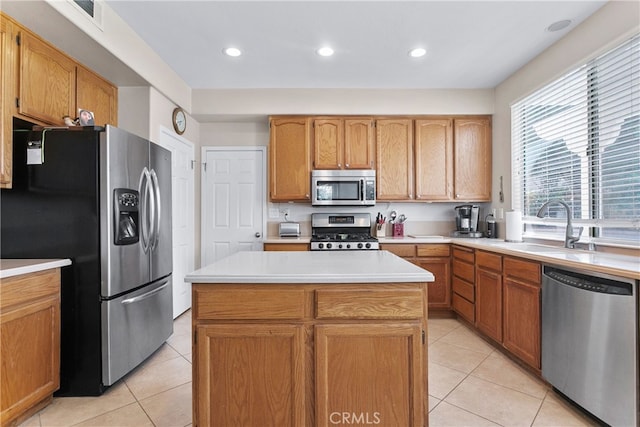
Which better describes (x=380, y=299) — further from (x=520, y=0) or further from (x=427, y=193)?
(x=427, y=193)

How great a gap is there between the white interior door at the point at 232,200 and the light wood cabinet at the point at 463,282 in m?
2.37

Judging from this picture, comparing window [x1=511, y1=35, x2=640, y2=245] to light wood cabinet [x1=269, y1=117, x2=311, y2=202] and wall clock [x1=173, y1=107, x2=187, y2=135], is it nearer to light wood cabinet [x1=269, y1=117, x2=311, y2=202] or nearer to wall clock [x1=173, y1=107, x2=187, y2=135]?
light wood cabinet [x1=269, y1=117, x2=311, y2=202]

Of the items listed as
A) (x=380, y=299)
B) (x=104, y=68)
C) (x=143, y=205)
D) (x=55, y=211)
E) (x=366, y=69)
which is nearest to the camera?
(x=380, y=299)

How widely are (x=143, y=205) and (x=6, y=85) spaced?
40.4 inches

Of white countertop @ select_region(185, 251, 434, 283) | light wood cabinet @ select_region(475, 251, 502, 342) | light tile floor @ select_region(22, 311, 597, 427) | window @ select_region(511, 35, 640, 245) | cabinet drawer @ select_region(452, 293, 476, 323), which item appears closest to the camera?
white countertop @ select_region(185, 251, 434, 283)

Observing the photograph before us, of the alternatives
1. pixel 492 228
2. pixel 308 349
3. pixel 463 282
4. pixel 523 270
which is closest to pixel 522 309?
pixel 523 270

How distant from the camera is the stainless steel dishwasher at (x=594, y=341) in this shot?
154 cm

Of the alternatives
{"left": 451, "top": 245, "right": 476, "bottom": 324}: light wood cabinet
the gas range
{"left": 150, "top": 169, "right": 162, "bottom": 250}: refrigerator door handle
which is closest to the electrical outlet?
the gas range

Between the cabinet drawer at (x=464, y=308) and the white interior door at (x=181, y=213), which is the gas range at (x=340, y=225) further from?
the white interior door at (x=181, y=213)

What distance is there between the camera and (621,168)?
86.0 inches

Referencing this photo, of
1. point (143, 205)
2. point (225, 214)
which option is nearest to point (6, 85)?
point (143, 205)

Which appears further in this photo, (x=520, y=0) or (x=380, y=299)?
(x=520, y=0)

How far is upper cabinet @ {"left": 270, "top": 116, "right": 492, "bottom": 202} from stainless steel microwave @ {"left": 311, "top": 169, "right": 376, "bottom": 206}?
4.9 inches

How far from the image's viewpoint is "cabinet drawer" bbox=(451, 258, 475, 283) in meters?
3.11
